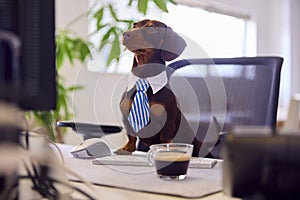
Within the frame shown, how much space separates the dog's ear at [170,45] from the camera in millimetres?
1146

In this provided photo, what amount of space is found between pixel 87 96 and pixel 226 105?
70cm

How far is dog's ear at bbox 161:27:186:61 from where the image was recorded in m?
1.15

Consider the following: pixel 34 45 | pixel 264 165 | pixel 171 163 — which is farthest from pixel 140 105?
pixel 264 165

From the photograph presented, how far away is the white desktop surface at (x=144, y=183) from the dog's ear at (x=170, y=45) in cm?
31

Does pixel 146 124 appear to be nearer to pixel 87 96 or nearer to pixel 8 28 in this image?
pixel 8 28

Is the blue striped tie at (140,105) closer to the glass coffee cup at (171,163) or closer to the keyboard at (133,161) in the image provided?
the keyboard at (133,161)

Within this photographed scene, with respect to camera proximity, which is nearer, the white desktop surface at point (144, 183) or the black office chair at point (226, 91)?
the white desktop surface at point (144, 183)

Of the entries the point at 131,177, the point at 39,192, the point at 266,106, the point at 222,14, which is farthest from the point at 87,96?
the point at 222,14

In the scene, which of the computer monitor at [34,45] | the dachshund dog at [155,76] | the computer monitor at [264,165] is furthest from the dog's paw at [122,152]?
the computer monitor at [264,165]

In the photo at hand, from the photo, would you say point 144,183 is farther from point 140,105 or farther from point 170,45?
point 170,45

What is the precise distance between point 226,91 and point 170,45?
2.28 feet

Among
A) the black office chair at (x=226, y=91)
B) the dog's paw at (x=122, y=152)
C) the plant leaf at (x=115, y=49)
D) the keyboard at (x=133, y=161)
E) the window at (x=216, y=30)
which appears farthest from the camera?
the window at (x=216, y=30)

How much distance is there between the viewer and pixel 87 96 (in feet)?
6.98

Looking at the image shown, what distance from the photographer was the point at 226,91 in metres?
1.79
